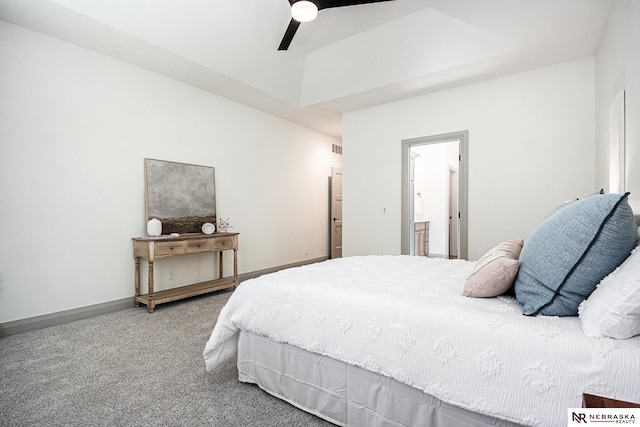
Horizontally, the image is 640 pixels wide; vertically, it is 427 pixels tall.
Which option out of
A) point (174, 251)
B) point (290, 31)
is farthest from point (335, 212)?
point (290, 31)

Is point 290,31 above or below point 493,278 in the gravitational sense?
above

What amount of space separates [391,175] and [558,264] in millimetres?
3719

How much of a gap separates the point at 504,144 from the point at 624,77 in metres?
1.65

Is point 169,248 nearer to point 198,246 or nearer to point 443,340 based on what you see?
point 198,246

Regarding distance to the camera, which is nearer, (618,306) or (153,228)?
(618,306)

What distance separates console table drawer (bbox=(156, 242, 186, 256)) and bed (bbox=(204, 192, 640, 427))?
2.03 meters

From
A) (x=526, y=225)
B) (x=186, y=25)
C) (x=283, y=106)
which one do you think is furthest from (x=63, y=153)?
(x=526, y=225)

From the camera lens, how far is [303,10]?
2623mm

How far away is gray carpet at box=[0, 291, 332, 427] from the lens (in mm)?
1685

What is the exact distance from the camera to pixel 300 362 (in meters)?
1.72

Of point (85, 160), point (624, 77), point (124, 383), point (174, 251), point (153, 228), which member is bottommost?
point (124, 383)

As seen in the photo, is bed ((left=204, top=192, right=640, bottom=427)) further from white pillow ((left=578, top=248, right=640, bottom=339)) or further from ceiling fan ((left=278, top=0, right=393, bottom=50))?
ceiling fan ((left=278, top=0, right=393, bottom=50))

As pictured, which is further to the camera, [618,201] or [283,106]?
[283,106]

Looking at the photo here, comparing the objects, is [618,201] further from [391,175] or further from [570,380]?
[391,175]
